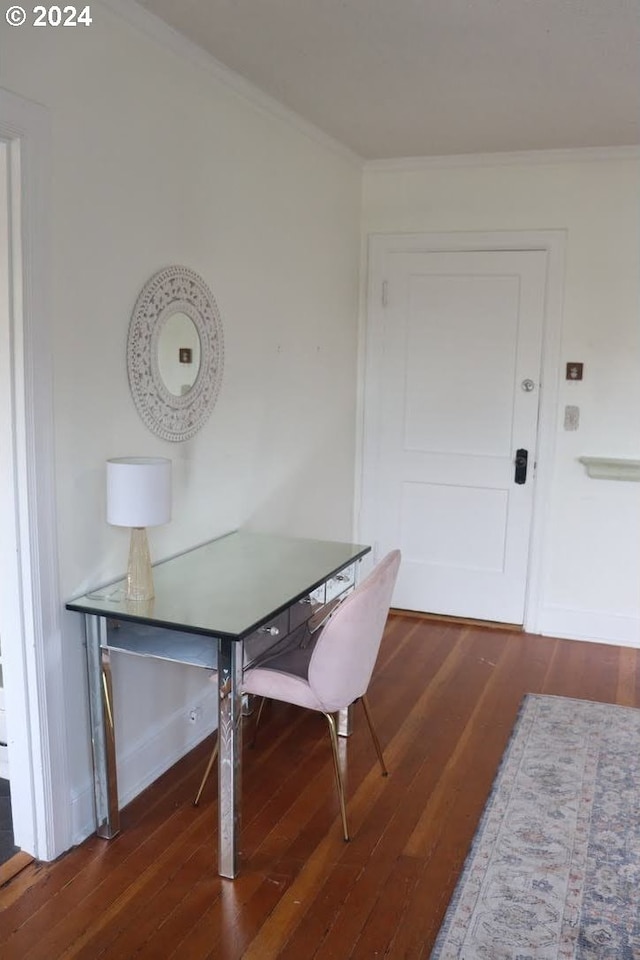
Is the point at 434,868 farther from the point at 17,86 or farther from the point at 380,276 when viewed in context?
the point at 380,276

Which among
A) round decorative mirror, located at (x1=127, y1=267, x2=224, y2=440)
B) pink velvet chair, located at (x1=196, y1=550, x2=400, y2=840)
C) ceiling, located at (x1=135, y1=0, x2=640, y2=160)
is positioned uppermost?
ceiling, located at (x1=135, y1=0, x2=640, y2=160)

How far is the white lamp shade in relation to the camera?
2.27 m

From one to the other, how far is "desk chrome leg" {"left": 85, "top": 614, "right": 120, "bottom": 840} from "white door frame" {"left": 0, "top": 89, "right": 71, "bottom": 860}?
0.31ft

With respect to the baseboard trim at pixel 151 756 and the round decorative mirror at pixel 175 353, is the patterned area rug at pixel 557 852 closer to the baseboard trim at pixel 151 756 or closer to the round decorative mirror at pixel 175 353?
the baseboard trim at pixel 151 756

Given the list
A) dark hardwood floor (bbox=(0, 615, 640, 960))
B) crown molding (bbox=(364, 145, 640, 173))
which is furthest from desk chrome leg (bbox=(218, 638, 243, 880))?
crown molding (bbox=(364, 145, 640, 173))

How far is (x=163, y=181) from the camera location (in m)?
2.62

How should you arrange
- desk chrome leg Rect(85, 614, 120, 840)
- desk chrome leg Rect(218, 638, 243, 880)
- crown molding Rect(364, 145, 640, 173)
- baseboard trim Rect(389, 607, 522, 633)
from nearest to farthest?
desk chrome leg Rect(218, 638, 243, 880), desk chrome leg Rect(85, 614, 120, 840), crown molding Rect(364, 145, 640, 173), baseboard trim Rect(389, 607, 522, 633)

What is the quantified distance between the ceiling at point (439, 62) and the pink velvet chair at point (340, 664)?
1.64m

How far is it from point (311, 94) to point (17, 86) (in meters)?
1.46

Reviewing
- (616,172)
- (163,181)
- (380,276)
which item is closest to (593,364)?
(616,172)

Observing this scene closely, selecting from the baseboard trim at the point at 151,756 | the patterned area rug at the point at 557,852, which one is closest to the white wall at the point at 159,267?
the baseboard trim at the point at 151,756

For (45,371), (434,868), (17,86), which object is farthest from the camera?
(434,868)

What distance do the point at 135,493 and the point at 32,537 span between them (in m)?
0.30

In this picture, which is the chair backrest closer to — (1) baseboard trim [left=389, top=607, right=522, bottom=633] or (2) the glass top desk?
(2) the glass top desk
